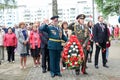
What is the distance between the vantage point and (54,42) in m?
14.2

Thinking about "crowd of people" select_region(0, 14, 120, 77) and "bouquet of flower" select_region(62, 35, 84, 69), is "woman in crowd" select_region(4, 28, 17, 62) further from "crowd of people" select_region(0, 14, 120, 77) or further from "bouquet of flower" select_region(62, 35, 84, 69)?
"bouquet of flower" select_region(62, 35, 84, 69)

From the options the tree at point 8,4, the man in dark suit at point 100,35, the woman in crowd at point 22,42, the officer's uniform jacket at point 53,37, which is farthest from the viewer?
the tree at point 8,4

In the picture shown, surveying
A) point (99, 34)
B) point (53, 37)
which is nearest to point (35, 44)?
point (99, 34)

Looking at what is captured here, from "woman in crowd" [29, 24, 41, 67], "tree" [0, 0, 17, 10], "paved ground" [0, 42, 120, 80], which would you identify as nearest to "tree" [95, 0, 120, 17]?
"tree" [0, 0, 17, 10]

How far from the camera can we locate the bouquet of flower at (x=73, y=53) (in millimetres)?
14234

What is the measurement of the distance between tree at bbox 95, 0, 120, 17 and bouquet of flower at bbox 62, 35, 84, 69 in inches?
1000

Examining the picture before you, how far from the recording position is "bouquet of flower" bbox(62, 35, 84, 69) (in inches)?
560

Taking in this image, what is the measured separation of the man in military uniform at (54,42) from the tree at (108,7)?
2553 cm

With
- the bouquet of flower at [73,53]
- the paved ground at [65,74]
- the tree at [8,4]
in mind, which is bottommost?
the paved ground at [65,74]

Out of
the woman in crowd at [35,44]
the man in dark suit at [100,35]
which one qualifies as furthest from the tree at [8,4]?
the man in dark suit at [100,35]

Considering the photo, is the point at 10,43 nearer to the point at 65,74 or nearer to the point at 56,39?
the point at 65,74

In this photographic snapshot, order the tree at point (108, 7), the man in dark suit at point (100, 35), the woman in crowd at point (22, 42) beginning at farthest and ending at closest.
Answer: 1. the tree at point (108, 7)
2. the woman in crowd at point (22, 42)
3. the man in dark suit at point (100, 35)

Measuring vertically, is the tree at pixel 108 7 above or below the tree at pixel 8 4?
below

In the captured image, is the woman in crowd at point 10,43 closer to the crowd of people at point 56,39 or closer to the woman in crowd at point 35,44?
the crowd of people at point 56,39
